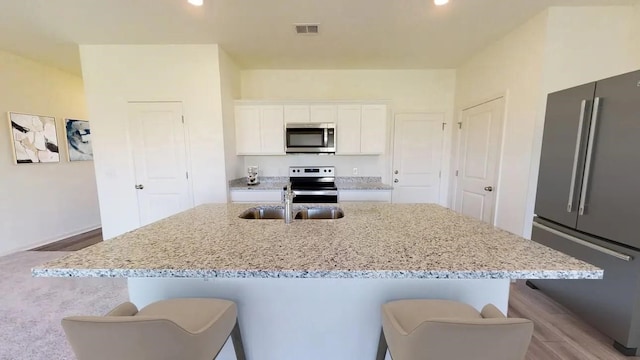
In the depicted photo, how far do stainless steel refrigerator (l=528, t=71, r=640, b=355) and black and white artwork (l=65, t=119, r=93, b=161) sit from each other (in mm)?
6180

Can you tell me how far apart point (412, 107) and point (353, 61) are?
1.21 meters

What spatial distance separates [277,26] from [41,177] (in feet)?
13.5

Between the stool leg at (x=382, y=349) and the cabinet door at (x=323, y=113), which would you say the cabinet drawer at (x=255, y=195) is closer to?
the cabinet door at (x=323, y=113)

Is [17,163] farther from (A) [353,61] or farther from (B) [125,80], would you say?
(A) [353,61]

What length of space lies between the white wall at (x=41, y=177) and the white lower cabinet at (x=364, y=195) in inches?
172

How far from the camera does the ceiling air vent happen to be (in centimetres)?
255

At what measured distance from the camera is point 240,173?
12.5 feet

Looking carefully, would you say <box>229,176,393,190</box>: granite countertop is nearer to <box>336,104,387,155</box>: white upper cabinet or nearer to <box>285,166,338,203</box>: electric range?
<box>285,166,338,203</box>: electric range

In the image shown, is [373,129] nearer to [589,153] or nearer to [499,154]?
[499,154]

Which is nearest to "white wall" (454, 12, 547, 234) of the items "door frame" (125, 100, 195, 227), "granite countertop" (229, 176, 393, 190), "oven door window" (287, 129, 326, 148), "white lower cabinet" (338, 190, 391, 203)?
"white lower cabinet" (338, 190, 391, 203)

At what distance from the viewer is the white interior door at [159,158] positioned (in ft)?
10.5

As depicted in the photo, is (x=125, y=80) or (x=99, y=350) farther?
(x=125, y=80)

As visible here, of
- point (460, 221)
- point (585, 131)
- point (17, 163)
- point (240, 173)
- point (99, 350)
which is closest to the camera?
point (99, 350)

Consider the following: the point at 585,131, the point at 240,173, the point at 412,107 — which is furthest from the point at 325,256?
the point at 412,107
